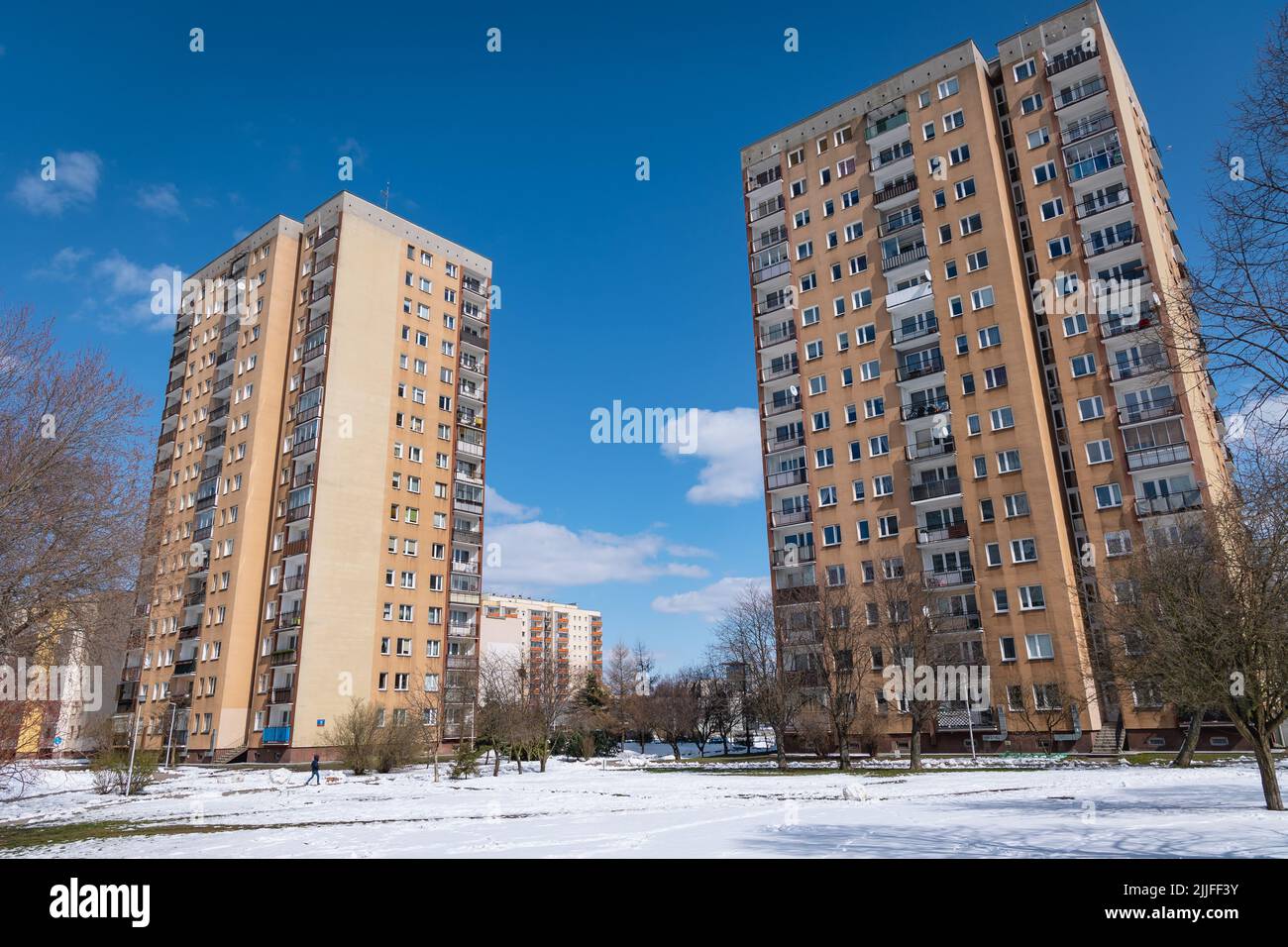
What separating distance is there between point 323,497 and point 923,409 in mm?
46362

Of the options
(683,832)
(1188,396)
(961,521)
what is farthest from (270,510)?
(1188,396)

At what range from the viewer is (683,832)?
50.6 feet

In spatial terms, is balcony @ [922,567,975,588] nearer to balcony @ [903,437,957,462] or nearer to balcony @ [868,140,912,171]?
balcony @ [903,437,957,462]

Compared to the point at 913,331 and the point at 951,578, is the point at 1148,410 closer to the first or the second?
the point at 951,578

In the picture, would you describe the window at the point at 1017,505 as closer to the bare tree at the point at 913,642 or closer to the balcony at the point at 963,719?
the bare tree at the point at 913,642

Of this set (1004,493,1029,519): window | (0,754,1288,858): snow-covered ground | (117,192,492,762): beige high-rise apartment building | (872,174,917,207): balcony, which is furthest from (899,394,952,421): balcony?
(117,192,492,762): beige high-rise apartment building

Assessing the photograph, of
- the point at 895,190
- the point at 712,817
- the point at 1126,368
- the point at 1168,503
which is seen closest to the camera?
the point at 712,817

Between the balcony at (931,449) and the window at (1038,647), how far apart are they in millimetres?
13316

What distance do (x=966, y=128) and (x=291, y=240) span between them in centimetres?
5971

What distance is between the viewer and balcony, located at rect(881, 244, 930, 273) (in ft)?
185

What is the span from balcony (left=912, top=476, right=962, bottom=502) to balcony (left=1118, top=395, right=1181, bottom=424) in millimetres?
10368

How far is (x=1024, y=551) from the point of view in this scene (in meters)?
47.8

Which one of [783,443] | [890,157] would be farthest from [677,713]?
[890,157]

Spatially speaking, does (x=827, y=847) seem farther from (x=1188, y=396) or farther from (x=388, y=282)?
(x=388, y=282)
